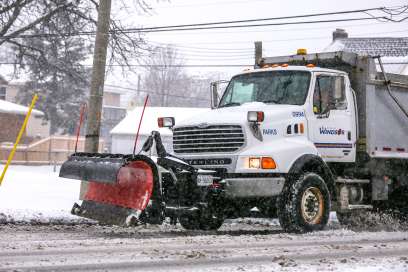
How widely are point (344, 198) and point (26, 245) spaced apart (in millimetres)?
5622

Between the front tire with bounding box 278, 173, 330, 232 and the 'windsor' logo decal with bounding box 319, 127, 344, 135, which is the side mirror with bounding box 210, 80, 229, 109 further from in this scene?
the front tire with bounding box 278, 173, 330, 232

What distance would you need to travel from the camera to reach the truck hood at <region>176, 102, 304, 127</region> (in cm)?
1055

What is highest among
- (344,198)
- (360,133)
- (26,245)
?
(360,133)

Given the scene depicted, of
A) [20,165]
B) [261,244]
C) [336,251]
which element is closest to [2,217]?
[261,244]

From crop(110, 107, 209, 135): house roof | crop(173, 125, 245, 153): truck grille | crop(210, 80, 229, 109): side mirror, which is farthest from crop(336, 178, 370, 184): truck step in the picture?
crop(110, 107, 209, 135): house roof

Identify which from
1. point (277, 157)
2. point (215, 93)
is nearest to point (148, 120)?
point (215, 93)

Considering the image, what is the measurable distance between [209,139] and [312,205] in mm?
1967

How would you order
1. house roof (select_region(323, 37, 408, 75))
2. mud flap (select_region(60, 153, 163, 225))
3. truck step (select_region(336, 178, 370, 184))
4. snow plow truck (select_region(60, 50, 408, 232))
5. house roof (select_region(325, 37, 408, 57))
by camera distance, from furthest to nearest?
1. house roof (select_region(325, 37, 408, 57))
2. house roof (select_region(323, 37, 408, 75))
3. truck step (select_region(336, 178, 370, 184))
4. snow plow truck (select_region(60, 50, 408, 232))
5. mud flap (select_region(60, 153, 163, 225))

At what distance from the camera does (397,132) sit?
12.7 metres

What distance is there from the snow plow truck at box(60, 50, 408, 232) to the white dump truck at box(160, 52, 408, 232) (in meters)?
0.02

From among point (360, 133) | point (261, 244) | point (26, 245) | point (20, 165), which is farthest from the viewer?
point (20, 165)

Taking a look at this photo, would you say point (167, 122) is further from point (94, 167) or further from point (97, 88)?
point (97, 88)

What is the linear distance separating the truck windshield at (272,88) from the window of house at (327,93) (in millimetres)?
223

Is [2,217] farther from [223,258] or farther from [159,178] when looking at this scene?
[223,258]
